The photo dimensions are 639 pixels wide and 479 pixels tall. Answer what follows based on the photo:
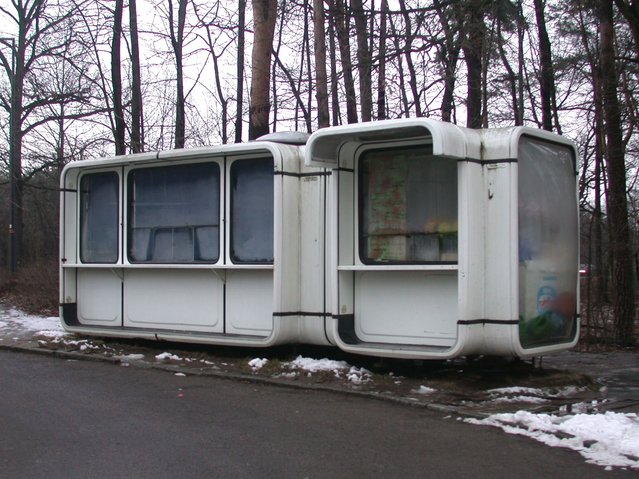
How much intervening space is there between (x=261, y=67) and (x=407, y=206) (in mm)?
6258

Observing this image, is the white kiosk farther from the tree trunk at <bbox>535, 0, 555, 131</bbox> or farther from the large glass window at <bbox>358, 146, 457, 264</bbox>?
the tree trunk at <bbox>535, 0, 555, 131</bbox>

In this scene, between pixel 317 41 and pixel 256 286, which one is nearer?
pixel 256 286

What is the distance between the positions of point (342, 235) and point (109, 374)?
3.29m

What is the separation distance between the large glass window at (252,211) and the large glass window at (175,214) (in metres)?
0.29

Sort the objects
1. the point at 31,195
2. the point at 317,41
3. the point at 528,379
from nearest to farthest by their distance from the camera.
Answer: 1. the point at 528,379
2. the point at 317,41
3. the point at 31,195

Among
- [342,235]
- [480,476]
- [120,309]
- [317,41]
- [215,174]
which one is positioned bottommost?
[480,476]

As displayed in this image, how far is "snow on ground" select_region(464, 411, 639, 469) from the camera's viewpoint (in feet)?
19.5

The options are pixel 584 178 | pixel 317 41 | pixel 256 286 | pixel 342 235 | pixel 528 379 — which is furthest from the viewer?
pixel 584 178

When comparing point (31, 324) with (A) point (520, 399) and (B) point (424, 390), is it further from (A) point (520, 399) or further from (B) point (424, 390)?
(A) point (520, 399)

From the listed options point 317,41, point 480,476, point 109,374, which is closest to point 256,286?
point 109,374

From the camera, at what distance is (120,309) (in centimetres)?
1176

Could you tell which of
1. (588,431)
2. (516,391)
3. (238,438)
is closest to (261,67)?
(516,391)

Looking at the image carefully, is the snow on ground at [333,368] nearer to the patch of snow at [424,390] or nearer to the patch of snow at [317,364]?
the patch of snow at [317,364]

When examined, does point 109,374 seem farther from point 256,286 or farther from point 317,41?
point 317,41
